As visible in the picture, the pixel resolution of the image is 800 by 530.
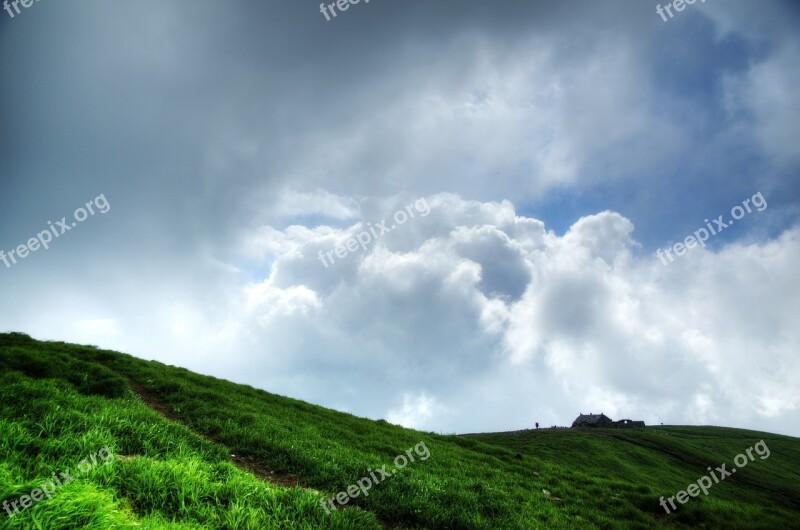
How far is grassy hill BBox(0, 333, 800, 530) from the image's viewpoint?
20.9 feet

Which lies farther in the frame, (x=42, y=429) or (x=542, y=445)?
(x=542, y=445)

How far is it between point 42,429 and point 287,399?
16.9m

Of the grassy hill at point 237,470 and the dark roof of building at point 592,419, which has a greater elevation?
the grassy hill at point 237,470

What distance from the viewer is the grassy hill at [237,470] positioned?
6379 mm

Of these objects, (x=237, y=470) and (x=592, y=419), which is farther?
(x=592, y=419)

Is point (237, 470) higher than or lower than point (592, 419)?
higher

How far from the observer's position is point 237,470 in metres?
8.90

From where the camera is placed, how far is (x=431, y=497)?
34.6 feet

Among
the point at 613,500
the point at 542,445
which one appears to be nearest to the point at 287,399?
the point at 613,500

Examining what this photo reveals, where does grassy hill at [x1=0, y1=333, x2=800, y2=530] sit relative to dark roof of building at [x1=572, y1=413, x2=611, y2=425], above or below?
above

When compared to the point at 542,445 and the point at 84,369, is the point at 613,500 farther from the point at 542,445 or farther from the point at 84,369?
the point at 542,445

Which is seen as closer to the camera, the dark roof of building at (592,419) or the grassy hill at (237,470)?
the grassy hill at (237,470)

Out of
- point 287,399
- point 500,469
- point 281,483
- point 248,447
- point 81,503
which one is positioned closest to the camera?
point 81,503

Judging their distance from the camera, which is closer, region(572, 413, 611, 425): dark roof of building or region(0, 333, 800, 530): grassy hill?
region(0, 333, 800, 530): grassy hill
